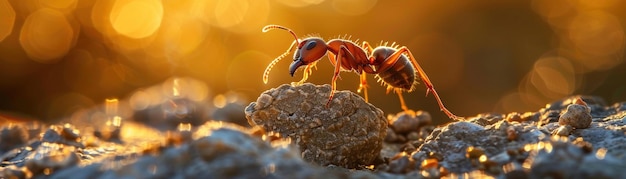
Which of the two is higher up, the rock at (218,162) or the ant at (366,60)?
the ant at (366,60)

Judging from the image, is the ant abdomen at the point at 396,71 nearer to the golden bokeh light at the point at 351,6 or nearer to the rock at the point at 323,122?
the rock at the point at 323,122

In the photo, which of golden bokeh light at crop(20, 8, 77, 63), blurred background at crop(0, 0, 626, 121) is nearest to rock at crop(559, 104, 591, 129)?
blurred background at crop(0, 0, 626, 121)

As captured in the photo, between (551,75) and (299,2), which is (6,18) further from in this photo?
(551,75)

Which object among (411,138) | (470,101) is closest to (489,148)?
(411,138)

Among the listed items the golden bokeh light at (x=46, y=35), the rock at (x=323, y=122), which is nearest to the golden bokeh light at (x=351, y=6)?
the golden bokeh light at (x=46, y=35)

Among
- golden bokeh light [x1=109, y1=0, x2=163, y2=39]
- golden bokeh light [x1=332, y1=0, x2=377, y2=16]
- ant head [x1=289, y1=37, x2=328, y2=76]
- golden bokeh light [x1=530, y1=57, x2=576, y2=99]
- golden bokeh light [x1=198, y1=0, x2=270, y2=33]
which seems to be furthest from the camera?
golden bokeh light [x1=198, y1=0, x2=270, y2=33]

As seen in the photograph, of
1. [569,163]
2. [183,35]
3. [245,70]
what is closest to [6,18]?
[245,70]

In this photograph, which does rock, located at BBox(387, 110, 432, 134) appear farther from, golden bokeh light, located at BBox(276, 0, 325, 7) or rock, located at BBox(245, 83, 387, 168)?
golden bokeh light, located at BBox(276, 0, 325, 7)
